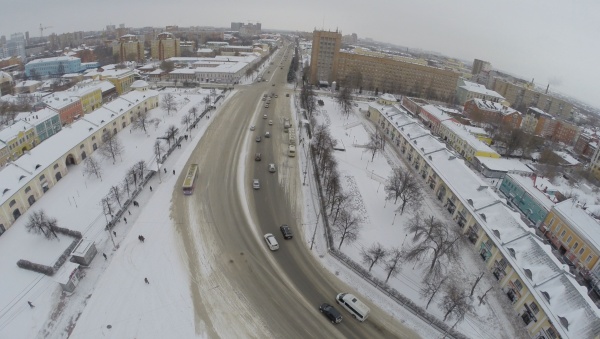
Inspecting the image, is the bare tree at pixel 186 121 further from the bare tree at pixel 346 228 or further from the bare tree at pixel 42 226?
the bare tree at pixel 346 228

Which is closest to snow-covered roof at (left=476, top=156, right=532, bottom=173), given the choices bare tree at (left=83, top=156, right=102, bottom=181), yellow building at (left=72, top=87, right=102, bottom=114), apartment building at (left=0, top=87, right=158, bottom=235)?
bare tree at (left=83, top=156, right=102, bottom=181)

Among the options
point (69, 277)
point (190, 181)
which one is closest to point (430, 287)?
point (190, 181)

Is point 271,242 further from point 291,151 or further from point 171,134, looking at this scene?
point 171,134

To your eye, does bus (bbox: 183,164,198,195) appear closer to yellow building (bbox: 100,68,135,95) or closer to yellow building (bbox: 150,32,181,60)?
yellow building (bbox: 100,68,135,95)

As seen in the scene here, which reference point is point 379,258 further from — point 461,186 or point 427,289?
point 461,186

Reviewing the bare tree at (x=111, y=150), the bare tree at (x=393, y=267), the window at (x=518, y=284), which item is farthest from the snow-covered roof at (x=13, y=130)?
the window at (x=518, y=284)

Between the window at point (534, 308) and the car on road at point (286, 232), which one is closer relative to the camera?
the window at point (534, 308)
